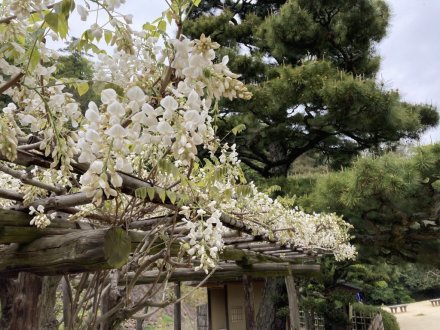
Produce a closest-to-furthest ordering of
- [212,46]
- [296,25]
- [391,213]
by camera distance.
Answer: [212,46] → [391,213] → [296,25]

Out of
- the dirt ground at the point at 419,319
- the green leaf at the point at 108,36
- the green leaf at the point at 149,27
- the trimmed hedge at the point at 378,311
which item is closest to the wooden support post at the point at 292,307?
the trimmed hedge at the point at 378,311

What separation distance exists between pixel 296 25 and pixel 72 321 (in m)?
5.76

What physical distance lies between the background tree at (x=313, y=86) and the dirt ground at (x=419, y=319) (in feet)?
23.5

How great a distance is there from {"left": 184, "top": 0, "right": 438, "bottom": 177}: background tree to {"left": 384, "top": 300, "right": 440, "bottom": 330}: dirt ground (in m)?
7.16

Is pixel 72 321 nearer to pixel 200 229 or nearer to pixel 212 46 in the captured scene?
pixel 200 229

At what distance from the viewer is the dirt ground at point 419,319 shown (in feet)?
40.8

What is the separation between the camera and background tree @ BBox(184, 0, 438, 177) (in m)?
5.89

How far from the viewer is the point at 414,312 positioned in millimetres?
16031

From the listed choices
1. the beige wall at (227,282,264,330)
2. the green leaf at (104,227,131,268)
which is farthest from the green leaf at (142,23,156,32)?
the beige wall at (227,282,264,330)

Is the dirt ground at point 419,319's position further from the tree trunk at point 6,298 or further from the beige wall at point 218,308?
the tree trunk at point 6,298

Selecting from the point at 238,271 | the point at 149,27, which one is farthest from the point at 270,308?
the point at 149,27

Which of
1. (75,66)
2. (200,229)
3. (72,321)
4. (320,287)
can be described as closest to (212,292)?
(320,287)

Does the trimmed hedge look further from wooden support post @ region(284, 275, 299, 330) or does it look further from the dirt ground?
wooden support post @ region(284, 275, 299, 330)

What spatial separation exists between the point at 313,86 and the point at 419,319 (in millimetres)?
11426
